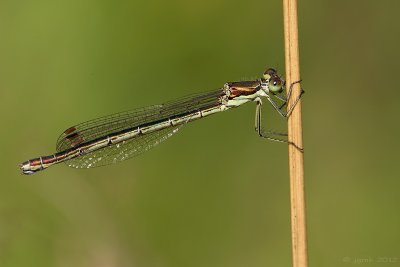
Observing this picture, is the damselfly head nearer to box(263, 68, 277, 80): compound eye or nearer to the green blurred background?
box(263, 68, 277, 80): compound eye

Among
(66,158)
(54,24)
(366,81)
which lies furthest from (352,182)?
(54,24)

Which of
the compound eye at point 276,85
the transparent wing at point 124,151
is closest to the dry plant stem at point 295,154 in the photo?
the compound eye at point 276,85

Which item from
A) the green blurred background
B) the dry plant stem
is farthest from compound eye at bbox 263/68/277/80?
the green blurred background

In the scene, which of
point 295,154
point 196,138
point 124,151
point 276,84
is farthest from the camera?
point 196,138

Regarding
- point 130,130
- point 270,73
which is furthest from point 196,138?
point 270,73

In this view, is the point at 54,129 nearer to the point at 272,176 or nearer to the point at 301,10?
the point at 272,176

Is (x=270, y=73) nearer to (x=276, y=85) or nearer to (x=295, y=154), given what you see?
(x=276, y=85)
